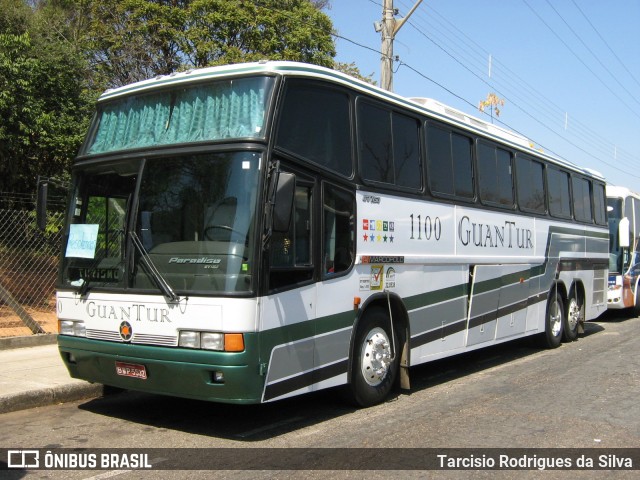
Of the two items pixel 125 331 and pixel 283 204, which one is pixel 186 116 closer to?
pixel 283 204

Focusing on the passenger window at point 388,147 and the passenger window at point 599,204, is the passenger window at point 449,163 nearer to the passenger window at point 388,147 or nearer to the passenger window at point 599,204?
the passenger window at point 388,147

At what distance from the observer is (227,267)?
5.92 m

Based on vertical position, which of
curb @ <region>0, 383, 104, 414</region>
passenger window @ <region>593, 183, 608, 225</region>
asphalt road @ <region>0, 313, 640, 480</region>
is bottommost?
asphalt road @ <region>0, 313, 640, 480</region>

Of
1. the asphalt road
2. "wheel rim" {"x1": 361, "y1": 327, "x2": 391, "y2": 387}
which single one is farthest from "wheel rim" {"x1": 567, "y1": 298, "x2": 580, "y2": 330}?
"wheel rim" {"x1": 361, "y1": 327, "x2": 391, "y2": 387}

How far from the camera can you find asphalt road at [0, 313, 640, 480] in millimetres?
6020

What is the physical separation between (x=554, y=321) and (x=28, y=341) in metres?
8.99

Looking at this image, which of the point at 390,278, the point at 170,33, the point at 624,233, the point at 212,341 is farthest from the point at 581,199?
the point at 170,33

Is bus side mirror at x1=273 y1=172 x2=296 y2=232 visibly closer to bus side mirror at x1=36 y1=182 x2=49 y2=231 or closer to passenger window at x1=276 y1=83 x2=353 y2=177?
passenger window at x1=276 y1=83 x2=353 y2=177

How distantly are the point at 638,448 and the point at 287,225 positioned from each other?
368 centimetres

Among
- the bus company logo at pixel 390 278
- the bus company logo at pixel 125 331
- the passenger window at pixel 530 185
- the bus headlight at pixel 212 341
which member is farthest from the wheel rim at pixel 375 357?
the passenger window at pixel 530 185

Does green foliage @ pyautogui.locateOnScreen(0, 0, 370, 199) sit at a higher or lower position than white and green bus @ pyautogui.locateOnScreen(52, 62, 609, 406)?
higher

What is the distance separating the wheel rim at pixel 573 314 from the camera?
13578 millimetres

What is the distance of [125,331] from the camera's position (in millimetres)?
6352

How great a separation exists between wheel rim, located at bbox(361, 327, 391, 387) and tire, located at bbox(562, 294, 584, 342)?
6.81 metres
